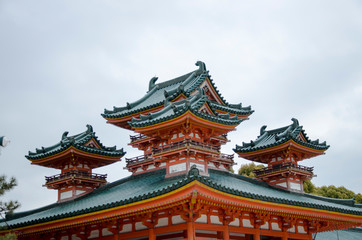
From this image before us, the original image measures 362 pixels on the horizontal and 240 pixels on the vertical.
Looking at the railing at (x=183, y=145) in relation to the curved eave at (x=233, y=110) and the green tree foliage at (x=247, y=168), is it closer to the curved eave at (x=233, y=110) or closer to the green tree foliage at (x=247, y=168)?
the curved eave at (x=233, y=110)

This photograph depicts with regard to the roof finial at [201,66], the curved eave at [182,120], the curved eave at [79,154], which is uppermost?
the roof finial at [201,66]

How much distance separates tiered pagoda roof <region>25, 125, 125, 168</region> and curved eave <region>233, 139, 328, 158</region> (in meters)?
8.74

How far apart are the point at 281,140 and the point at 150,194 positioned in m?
12.0

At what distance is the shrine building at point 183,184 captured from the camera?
1802cm

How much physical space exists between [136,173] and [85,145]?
4.41 metres

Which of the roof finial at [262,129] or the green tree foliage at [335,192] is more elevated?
the roof finial at [262,129]

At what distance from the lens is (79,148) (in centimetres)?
2591

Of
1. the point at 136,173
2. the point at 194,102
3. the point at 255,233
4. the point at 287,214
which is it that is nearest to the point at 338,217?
the point at 287,214

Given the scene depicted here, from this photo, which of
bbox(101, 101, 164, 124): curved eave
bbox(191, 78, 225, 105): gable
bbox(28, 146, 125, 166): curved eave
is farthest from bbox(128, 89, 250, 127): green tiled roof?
bbox(28, 146, 125, 166): curved eave

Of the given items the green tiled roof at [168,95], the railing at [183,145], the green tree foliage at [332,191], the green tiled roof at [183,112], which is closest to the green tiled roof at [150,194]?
the railing at [183,145]

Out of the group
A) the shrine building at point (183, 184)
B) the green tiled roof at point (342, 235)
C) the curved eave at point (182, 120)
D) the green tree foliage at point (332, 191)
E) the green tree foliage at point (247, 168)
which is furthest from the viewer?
the green tree foliage at point (247, 168)

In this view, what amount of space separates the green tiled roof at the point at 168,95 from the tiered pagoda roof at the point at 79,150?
6.81 feet

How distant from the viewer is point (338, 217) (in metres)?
23.4

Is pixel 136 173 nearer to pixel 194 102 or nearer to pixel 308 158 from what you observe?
pixel 194 102
